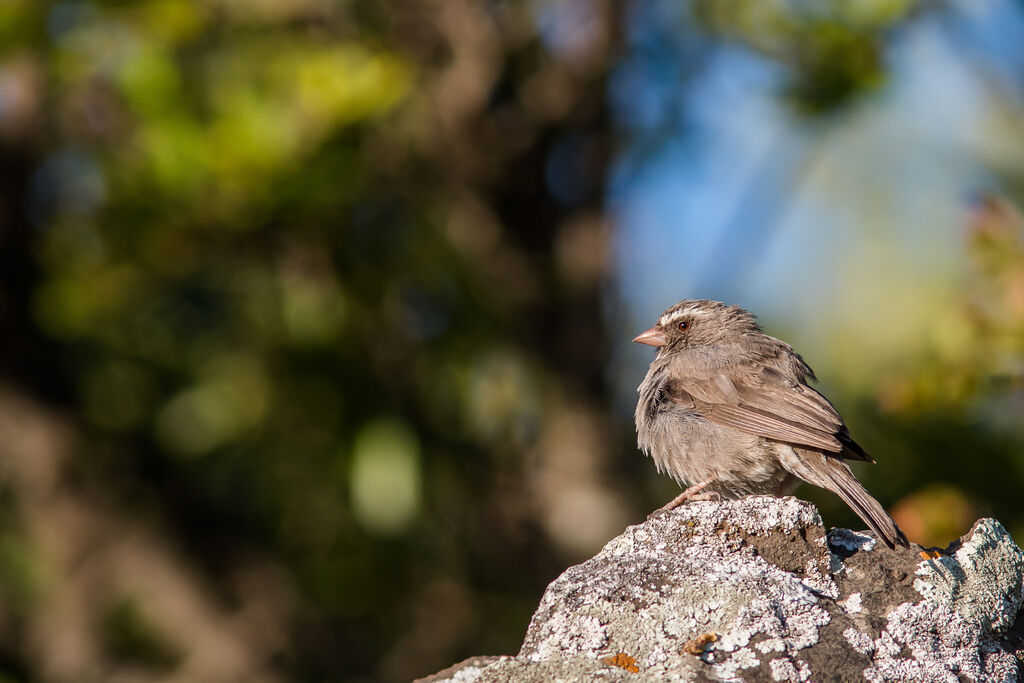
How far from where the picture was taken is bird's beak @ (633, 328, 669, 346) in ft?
19.1

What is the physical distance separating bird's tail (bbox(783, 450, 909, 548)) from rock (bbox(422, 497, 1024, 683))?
1.16 ft

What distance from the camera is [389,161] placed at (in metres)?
7.98

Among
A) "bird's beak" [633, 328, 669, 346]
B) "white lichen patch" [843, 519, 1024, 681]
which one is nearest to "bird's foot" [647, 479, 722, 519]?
"bird's beak" [633, 328, 669, 346]

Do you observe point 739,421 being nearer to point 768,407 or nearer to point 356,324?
point 768,407

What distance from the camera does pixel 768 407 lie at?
15.9 feet

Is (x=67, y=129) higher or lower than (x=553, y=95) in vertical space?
higher

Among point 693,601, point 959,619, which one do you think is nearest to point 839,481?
point 959,619

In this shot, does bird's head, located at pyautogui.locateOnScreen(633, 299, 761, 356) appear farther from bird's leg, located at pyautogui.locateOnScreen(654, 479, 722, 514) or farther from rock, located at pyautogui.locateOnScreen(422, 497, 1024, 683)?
rock, located at pyautogui.locateOnScreen(422, 497, 1024, 683)

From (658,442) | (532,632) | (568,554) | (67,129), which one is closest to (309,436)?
(568,554)

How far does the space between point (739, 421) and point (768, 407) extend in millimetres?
135

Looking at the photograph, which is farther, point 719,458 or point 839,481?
point 719,458

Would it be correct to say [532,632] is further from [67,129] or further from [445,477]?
[67,129]

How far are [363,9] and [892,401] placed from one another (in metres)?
4.37

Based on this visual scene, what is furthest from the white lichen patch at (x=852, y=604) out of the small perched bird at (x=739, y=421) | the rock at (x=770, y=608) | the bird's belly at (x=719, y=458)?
the bird's belly at (x=719, y=458)
